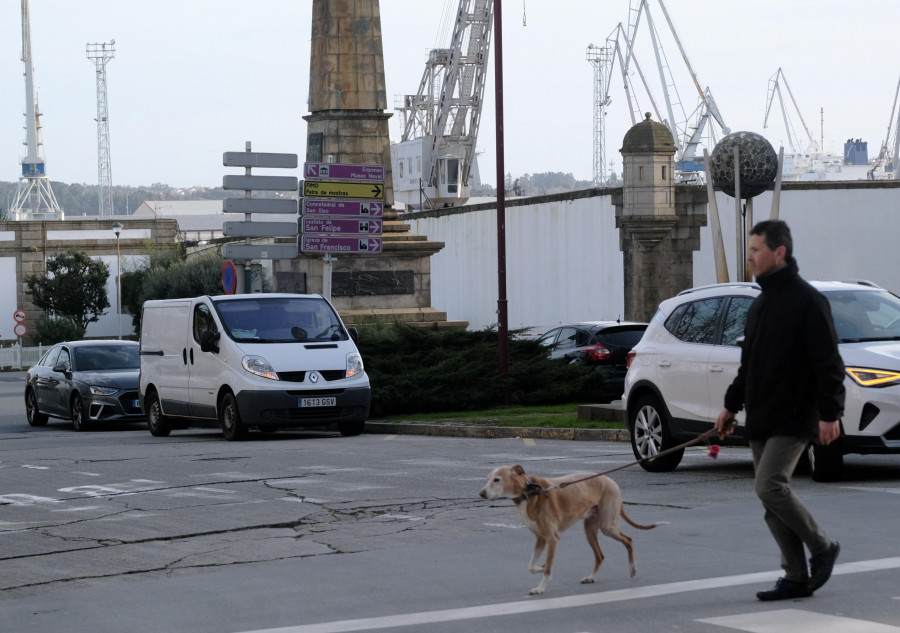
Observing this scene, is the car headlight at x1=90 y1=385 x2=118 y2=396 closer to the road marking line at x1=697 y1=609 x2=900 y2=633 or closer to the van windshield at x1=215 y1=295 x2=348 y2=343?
the van windshield at x1=215 y1=295 x2=348 y2=343

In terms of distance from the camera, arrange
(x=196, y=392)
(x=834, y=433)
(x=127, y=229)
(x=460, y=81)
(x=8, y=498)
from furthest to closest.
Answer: (x=460, y=81) → (x=127, y=229) → (x=196, y=392) → (x=8, y=498) → (x=834, y=433)

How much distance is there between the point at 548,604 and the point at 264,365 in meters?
11.5

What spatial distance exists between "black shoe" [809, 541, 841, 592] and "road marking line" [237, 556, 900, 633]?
606 millimetres

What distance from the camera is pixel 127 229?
81125 mm

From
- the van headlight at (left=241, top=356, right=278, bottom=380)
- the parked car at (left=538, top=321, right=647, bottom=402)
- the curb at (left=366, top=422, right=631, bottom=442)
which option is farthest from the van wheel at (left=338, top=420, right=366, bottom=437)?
the parked car at (left=538, top=321, right=647, bottom=402)

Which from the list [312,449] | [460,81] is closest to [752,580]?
[312,449]

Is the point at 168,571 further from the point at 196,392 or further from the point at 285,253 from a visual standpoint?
the point at 285,253

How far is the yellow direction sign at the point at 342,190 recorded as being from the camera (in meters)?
24.5

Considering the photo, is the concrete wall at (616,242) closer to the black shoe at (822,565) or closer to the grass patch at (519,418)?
the grass patch at (519,418)

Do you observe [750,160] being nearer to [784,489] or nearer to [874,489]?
[874,489]

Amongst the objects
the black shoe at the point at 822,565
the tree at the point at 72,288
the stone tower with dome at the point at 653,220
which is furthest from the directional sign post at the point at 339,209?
the tree at the point at 72,288

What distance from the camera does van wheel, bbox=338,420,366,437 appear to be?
1855 cm

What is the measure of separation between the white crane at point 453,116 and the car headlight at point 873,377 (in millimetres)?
80820

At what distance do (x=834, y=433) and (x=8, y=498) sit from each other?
8132 mm
